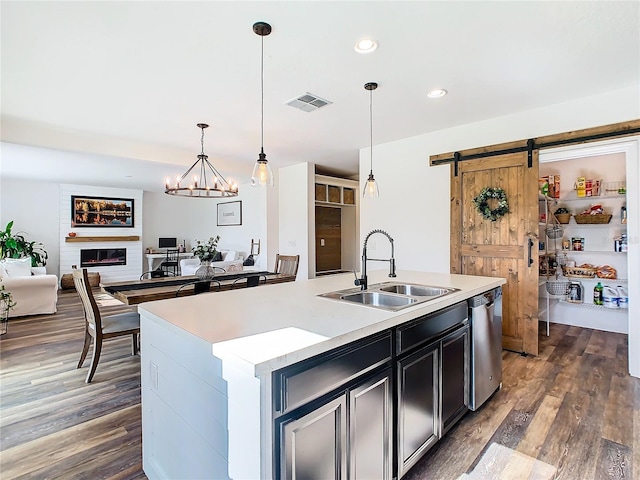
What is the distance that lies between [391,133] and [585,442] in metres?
3.46

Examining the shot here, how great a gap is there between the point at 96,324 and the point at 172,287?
0.70 meters

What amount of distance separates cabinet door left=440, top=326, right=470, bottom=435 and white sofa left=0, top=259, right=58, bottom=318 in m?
5.88

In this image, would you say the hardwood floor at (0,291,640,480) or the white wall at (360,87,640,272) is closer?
the hardwood floor at (0,291,640,480)

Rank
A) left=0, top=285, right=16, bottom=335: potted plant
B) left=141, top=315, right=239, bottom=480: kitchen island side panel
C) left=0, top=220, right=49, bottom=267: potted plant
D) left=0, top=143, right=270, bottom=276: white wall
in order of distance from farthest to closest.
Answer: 1. left=0, top=143, right=270, bottom=276: white wall
2. left=0, top=220, right=49, bottom=267: potted plant
3. left=0, top=285, right=16, bottom=335: potted plant
4. left=141, top=315, right=239, bottom=480: kitchen island side panel

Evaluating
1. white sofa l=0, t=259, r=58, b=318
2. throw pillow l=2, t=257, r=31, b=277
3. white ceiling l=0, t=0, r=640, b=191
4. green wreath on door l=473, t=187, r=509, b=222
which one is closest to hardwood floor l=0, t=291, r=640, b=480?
green wreath on door l=473, t=187, r=509, b=222

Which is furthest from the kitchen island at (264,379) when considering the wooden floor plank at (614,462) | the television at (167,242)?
the television at (167,242)

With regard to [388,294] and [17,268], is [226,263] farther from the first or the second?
[388,294]

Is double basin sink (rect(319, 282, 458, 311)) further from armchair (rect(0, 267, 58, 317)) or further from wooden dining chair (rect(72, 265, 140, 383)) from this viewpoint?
armchair (rect(0, 267, 58, 317))

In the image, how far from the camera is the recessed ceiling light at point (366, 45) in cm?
221

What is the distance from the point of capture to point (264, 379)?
1.05 m

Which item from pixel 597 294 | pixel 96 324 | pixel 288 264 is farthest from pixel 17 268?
pixel 597 294

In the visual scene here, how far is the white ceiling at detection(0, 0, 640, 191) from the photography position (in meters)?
1.94

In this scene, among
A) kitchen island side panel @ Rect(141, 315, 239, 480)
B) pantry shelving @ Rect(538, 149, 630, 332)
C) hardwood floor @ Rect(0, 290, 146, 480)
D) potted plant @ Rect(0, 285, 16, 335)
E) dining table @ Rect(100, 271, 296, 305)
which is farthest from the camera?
potted plant @ Rect(0, 285, 16, 335)

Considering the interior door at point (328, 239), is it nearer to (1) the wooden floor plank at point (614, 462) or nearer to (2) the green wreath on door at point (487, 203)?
(2) the green wreath on door at point (487, 203)
